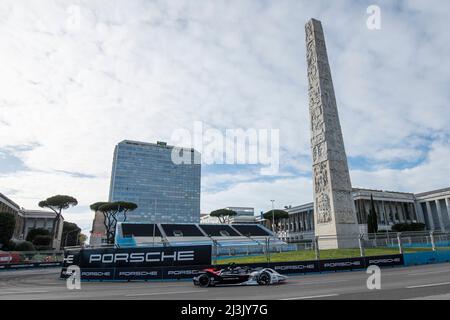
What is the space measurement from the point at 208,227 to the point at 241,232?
24.9 ft

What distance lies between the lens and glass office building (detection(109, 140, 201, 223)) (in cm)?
14412

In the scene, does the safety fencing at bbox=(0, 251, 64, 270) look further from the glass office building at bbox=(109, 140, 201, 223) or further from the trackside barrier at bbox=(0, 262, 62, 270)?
the glass office building at bbox=(109, 140, 201, 223)

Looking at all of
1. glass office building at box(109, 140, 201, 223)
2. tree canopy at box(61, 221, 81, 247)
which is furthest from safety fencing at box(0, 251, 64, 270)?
glass office building at box(109, 140, 201, 223)

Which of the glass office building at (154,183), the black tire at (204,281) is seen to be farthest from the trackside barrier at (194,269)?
the glass office building at (154,183)

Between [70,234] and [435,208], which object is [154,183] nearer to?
[70,234]

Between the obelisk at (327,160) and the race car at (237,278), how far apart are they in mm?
17505

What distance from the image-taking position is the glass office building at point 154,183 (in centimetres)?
14412

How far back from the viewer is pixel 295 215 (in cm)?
10975

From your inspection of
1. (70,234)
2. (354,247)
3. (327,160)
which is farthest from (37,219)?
(354,247)

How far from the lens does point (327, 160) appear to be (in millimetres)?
31281

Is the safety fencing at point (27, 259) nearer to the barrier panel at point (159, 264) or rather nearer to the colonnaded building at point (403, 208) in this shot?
the barrier panel at point (159, 264)
